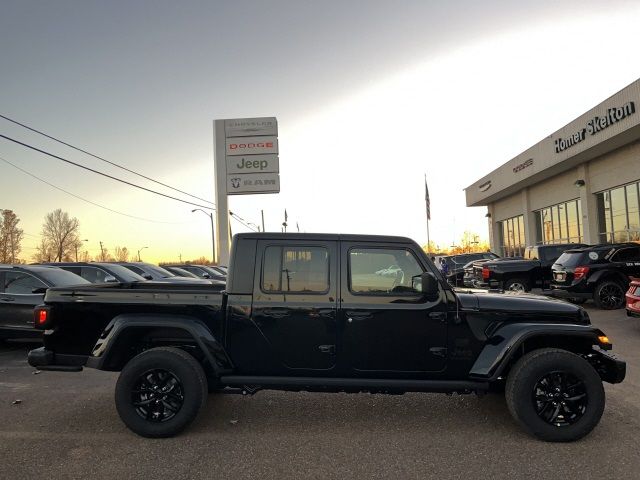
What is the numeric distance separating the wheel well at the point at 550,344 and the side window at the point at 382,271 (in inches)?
43.4

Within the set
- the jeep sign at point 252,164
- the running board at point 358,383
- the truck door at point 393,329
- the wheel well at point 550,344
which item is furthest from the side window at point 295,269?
the jeep sign at point 252,164

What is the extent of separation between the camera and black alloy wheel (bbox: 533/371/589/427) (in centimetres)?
419

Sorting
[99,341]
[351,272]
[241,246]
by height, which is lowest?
[99,341]

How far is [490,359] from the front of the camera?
4.28m

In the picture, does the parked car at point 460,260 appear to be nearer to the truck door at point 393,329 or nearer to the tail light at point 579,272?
the tail light at point 579,272

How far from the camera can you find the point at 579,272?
12484 millimetres

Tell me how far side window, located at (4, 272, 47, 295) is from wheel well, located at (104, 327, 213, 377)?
4803 millimetres

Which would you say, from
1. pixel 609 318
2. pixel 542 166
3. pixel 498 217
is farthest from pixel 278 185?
pixel 498 217

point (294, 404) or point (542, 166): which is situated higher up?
point (542, 166)

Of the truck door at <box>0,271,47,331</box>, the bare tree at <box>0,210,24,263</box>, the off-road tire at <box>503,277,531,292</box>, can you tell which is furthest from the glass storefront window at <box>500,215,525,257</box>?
the bare tree at <box>0,210,24,263</box>

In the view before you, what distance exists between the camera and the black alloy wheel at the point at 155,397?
4395 mm

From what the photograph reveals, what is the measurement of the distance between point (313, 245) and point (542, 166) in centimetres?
2482

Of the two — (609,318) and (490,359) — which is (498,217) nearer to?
(609,318)

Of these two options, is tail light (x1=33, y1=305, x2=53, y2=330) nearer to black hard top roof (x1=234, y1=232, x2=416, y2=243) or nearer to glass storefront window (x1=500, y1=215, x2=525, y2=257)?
black hard top roof (x1=234, y1=232, x2=416, y2=243)
